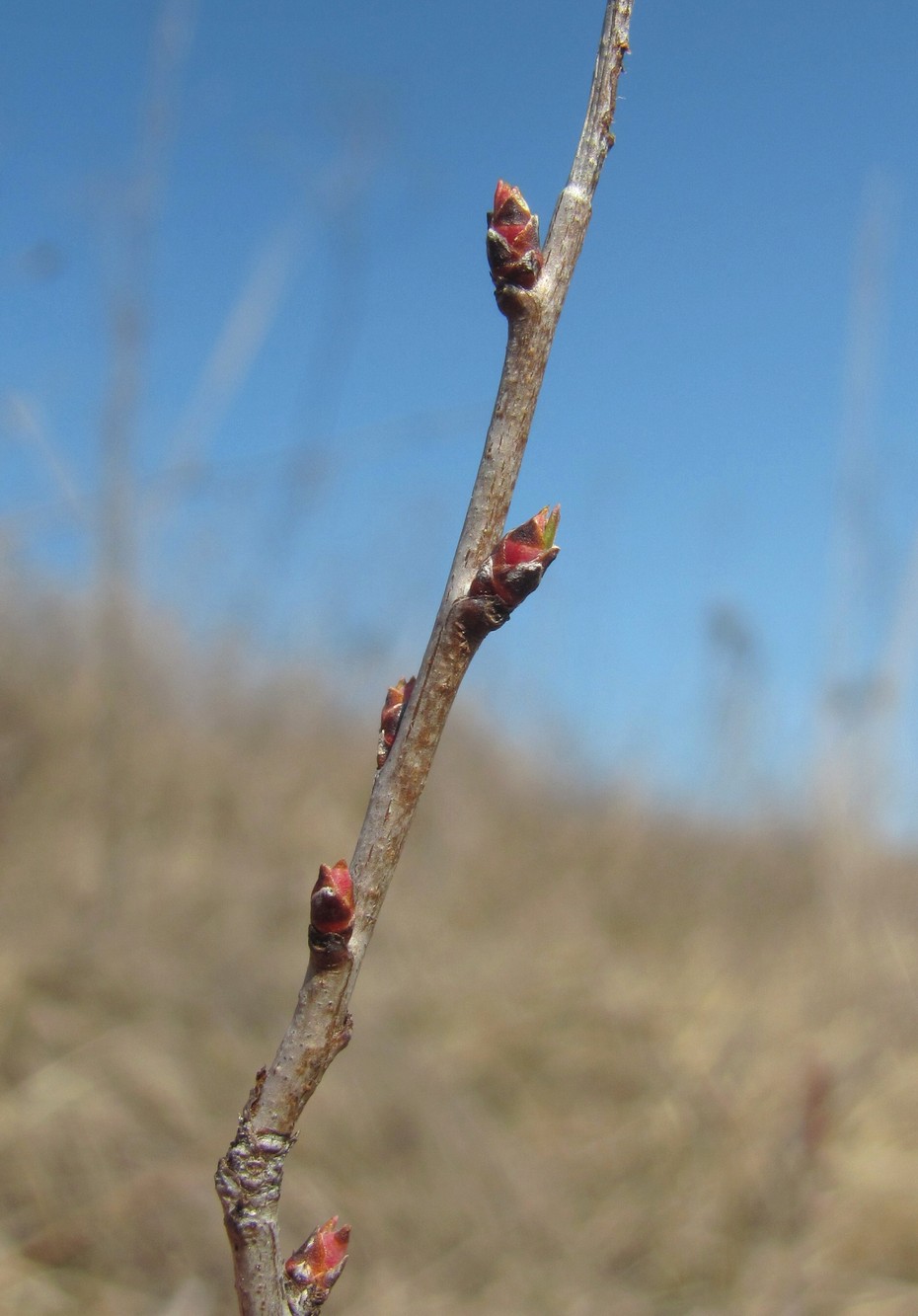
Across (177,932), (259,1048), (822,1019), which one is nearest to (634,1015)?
(822,1019)

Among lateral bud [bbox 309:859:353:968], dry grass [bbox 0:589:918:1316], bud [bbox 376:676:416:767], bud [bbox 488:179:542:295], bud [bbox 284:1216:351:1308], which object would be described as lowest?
bud [bbox 284:1216:351:1308]

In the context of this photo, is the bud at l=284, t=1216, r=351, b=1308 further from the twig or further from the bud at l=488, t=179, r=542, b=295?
the bud at l=488, t=179, r=542, b=295

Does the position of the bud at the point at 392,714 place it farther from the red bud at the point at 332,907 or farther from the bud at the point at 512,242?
the bud at the point at 512,242

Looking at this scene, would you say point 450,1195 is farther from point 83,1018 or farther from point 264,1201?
point 264,1201

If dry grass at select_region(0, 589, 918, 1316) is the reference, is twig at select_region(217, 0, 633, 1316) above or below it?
below

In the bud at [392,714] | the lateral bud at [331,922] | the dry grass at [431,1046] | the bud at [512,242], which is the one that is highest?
the dry grass at [431,1046]

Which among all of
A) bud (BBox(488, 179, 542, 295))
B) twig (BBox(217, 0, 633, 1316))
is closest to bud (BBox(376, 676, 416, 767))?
twig (BBox(217, 0, 633, 1316))

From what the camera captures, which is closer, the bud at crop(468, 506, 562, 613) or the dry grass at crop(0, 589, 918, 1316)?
the bud at crop(468, 506, 562, 613)

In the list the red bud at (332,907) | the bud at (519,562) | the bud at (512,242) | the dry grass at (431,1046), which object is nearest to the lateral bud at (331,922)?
the red bud at (332,907)
